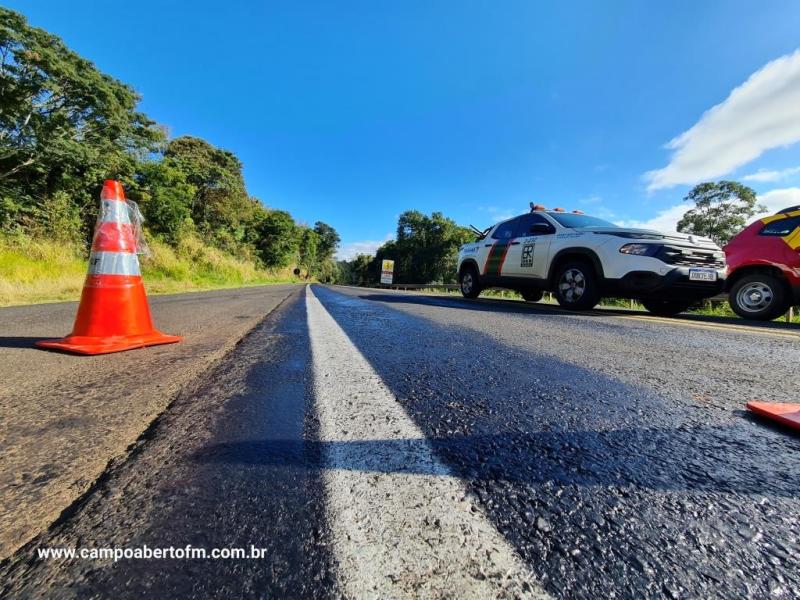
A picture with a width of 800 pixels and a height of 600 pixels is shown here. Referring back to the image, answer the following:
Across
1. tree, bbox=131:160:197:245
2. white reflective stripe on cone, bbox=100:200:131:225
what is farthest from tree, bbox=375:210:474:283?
white reflective stripe on cone, bbox=100:200:131:225

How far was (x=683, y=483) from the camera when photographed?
87 cm

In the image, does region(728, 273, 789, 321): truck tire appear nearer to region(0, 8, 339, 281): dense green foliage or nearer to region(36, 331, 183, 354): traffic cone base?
region(36, 331, 183, 354): traffic cone base

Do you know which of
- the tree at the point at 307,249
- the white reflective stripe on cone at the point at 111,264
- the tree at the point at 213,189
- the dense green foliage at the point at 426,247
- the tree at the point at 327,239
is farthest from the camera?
the tree at the point at 327,239

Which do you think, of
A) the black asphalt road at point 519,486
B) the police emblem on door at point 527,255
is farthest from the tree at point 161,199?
the black asphalt road at point 519,486

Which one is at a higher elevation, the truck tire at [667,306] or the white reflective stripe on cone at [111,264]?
the white reflective stripe on cone at [111,264]

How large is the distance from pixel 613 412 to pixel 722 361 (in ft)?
5.07

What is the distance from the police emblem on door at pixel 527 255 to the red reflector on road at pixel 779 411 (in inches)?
211

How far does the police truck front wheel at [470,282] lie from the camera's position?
8555 millimetres

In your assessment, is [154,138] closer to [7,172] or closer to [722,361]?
[7,172]

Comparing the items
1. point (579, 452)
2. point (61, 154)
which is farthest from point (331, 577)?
point (61, 154)

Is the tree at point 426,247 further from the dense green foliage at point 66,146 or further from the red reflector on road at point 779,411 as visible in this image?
the red reflector on road at point 779,411

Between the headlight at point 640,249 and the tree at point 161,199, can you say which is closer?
the headlight at point 640,249

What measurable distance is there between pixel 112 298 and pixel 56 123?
1409cm

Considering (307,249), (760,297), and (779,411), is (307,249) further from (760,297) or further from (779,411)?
(779,411)
